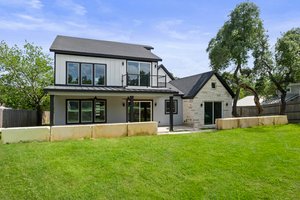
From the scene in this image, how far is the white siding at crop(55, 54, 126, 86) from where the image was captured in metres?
15.1

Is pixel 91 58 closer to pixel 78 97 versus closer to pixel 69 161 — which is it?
pixel 78 97

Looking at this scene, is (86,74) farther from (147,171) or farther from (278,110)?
(278,110)

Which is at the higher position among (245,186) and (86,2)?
(86,2)

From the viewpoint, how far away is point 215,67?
20188 mm

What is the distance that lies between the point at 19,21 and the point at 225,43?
15923 millimetres

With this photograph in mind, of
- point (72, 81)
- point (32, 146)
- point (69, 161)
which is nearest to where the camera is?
point (69, 161)

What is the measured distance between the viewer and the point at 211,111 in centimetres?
1973

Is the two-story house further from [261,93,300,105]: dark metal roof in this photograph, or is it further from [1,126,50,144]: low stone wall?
[261,93,300,105]: dark metal roof

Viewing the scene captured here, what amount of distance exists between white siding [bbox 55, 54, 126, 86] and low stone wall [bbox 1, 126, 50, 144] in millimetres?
5765

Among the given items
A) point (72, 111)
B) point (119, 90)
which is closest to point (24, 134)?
point (72, 111)

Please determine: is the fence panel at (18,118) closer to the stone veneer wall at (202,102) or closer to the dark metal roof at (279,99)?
the stone veneer wall at (202,102)

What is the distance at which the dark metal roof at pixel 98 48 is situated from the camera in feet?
51.2

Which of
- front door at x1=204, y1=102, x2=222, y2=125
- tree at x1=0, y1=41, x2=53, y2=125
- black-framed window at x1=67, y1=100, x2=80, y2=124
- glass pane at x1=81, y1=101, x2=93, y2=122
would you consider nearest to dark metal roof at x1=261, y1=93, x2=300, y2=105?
front door at x1=204, y1=102, x2=222, y2=125

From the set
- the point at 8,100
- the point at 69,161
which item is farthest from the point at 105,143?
the point at 8,100
